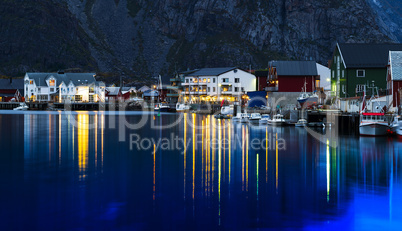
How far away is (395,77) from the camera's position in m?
70.1

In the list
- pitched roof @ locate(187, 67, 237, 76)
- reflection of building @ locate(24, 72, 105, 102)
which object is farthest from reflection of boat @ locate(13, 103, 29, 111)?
pitched roof @ locate(187, 67, 237, 76)

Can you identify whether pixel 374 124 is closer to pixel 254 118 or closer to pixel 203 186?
pixel 203 186

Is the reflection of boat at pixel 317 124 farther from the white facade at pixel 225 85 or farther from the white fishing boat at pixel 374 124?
the white facade at pixel 225 85

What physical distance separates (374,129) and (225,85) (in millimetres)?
105582

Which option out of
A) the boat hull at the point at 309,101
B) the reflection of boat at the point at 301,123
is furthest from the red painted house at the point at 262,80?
the reflection of boat at the point at 301,123

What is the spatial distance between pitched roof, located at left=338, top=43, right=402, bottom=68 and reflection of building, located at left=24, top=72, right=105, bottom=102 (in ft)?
413

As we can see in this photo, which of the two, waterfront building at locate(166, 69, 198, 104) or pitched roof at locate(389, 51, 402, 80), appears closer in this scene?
pitched roof at locate(389, 51, 402, 80)

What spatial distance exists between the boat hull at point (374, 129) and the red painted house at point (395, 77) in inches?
341

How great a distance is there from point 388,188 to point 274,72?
9406 cm

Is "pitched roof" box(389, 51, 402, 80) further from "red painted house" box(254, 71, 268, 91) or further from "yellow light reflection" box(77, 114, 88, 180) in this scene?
"red painted house" box(254, 71, 268, 91)

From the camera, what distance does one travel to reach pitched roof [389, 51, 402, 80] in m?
70.3

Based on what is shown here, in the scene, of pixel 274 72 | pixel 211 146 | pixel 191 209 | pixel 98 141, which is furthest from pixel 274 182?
pixel 274 72

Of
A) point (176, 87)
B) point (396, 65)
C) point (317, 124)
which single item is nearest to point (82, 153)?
point (317, 124)

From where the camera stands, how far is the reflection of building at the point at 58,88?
19538 cm
